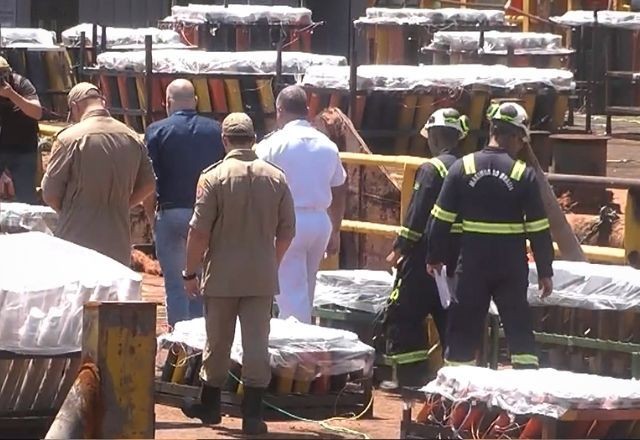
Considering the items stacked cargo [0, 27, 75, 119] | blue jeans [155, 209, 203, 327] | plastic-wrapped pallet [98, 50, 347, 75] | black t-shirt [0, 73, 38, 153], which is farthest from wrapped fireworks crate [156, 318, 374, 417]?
stacked cargo [0, 27, 75, 119]

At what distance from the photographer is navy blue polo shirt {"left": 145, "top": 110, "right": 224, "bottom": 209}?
11.4 metres

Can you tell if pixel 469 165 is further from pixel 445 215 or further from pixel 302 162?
pixel 302 162

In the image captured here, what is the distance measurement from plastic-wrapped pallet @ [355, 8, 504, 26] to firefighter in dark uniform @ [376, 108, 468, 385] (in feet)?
58.3

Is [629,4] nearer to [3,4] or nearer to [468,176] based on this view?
[3,4]

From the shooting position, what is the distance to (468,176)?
391 inches

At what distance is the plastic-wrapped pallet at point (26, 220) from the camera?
38.9 ft

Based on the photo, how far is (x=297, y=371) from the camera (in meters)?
10.1

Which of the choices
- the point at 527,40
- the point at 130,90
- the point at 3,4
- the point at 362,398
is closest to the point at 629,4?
the point at 527,40

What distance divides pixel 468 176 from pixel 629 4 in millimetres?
24507

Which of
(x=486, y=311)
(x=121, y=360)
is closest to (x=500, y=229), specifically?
(x=486, y=311)

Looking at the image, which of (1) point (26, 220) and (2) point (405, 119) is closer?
(1) point (26, 220)

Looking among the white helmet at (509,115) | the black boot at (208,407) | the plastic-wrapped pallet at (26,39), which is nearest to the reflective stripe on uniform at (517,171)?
the white helmet at (509,115)

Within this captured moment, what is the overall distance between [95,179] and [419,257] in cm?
187

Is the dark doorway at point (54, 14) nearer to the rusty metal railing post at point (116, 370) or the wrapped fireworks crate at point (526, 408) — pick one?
the wrapped fireworks crate at point (526, 408)
